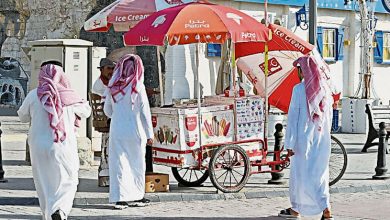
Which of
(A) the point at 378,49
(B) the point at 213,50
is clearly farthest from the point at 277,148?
(A) the point at 378,49

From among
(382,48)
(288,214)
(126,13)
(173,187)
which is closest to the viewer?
(288,214)

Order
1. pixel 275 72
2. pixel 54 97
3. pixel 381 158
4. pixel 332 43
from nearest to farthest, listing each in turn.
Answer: pixel 54 97 < pixel 275 72 < pixel 381 158 < pixel 332 43

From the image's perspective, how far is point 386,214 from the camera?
11.8 metres

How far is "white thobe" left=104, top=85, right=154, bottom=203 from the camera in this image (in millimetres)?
11758

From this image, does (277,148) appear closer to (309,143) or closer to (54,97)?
(309,143)

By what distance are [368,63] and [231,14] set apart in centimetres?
1206

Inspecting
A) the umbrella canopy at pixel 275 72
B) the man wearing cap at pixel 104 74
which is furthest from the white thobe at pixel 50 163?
the umbrella canopy at pixel 275 72

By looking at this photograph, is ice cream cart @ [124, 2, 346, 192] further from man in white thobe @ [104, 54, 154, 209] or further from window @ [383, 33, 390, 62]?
window @ [383, 33, 390, 62]

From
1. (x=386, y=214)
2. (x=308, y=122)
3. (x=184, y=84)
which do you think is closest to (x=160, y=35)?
(x=308, y=122)

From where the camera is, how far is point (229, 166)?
42.4 ft

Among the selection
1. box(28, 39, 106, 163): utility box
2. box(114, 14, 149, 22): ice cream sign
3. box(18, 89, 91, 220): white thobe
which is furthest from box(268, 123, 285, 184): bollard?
box(18, 89, 91, 220): white thobe

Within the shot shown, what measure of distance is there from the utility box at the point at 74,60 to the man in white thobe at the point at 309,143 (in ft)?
18.6

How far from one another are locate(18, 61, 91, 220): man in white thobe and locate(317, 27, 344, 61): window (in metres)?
20.1

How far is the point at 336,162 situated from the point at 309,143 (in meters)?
3.23
